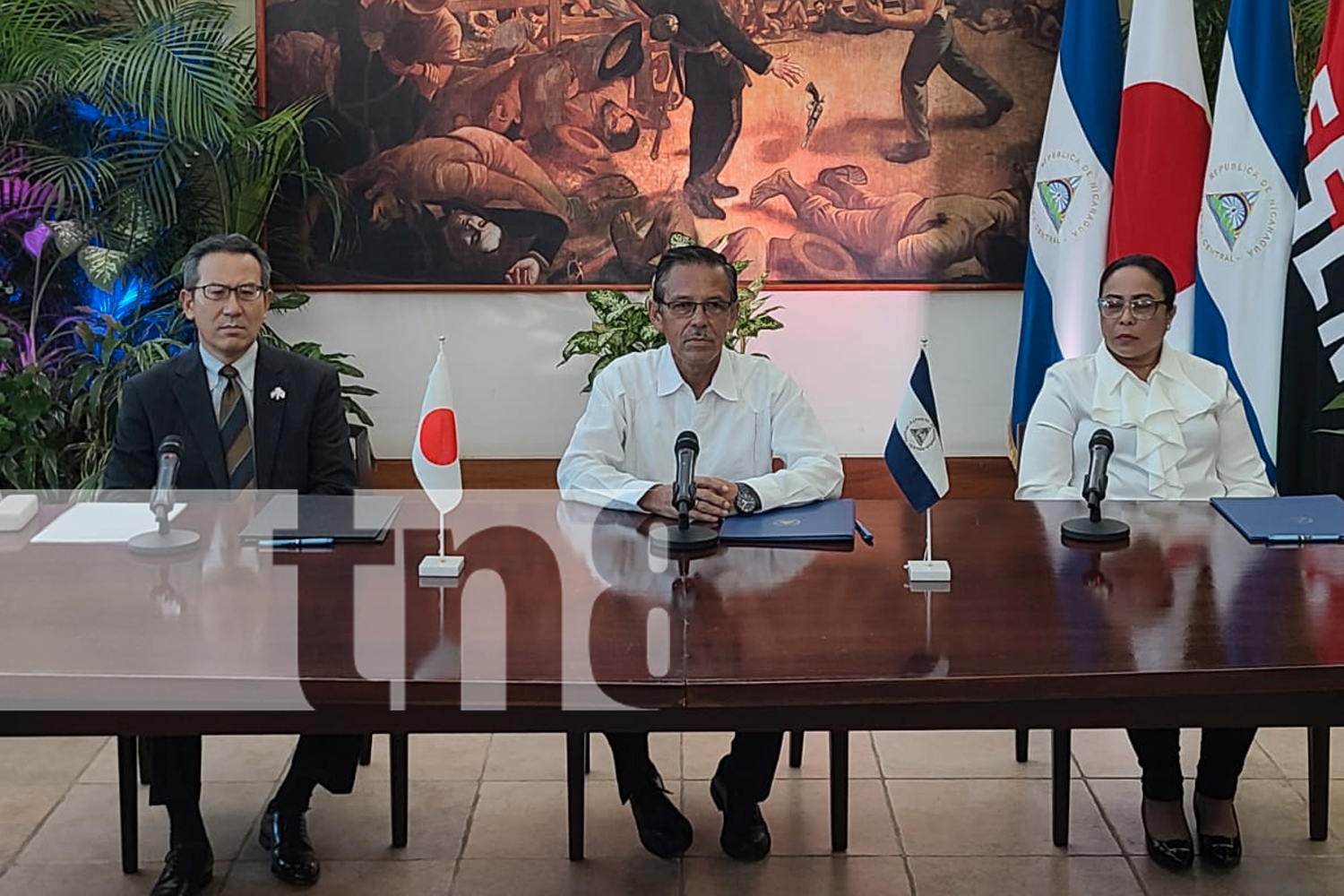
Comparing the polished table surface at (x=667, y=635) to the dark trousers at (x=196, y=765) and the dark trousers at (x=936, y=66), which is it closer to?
the dark trousers at (x=196, y=765)

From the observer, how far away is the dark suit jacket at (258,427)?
294cm

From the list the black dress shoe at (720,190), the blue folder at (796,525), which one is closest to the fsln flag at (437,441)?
the blue folder at (796,525)

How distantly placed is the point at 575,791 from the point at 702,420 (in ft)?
2.67

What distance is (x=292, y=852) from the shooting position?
2.70 m

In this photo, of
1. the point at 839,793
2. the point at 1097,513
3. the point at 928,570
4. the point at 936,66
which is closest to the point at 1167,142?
the point at 936,66

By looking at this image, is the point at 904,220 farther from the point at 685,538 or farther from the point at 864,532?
the point at 685,538

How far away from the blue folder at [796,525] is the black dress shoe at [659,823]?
0.60 metres

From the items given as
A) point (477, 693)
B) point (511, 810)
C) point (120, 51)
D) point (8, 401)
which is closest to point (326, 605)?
point (477, 693)

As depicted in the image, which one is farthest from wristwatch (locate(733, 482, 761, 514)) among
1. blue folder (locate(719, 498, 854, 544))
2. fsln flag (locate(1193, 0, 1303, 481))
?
fsln flag (locate(1193, 0, 1303, 481))

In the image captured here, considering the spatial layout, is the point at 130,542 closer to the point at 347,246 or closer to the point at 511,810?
the point at 511,810

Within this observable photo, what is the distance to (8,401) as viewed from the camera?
13.7 feet

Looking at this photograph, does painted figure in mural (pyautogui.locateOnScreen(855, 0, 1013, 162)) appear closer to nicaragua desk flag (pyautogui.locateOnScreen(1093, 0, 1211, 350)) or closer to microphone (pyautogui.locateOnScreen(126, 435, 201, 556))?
nicaragua desk flag (pyautogui.locateOnScreen(1093, 0, 1211, 350))

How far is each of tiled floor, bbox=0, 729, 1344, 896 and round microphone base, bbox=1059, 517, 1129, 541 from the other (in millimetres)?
692

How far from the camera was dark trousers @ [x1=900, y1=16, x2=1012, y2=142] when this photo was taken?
15.8 feet
